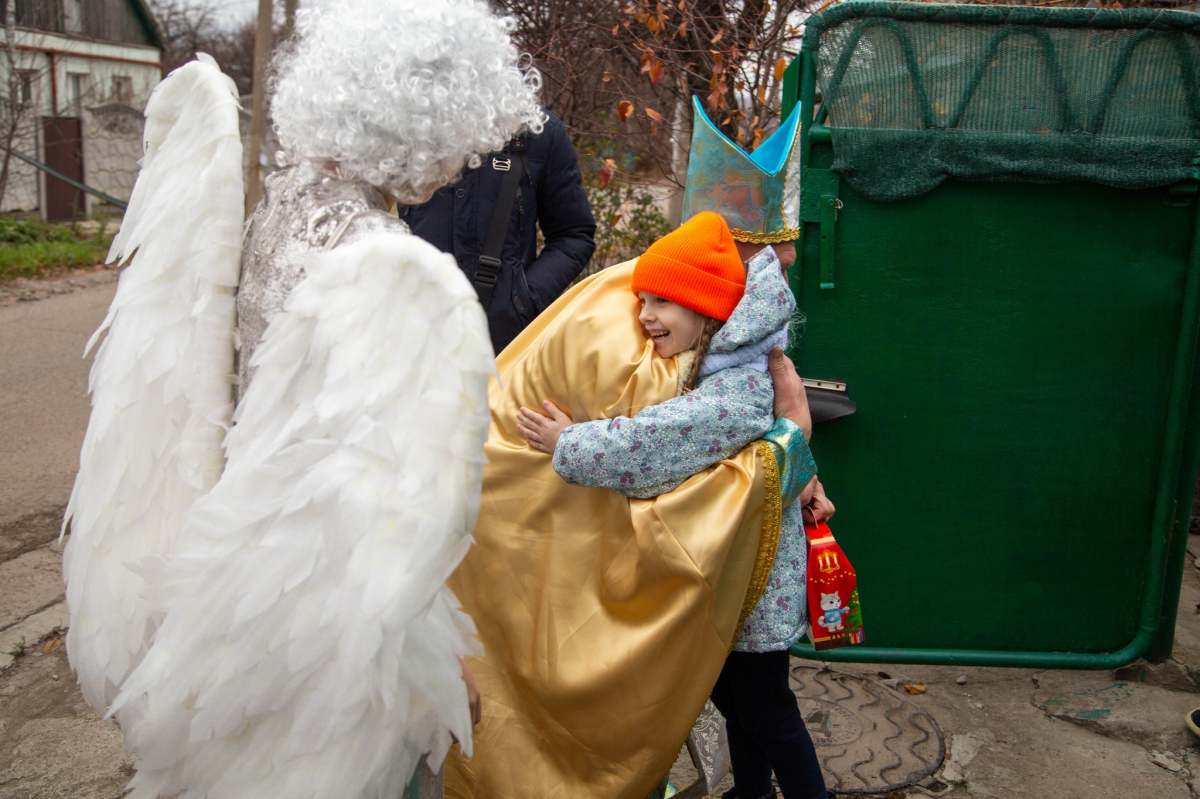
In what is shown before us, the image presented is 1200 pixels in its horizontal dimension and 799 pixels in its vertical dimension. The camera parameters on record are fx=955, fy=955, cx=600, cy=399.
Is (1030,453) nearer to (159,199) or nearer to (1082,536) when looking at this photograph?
(1082,536)

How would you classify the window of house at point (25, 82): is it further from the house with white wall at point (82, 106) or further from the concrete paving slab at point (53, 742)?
the concrete paving slab at point (53, 742)

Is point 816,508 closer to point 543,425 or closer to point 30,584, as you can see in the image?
point 543,425

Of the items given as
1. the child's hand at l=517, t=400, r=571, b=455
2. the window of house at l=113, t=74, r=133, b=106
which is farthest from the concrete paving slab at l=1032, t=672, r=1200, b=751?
the window of house at l=113, t=74, r=133, b=106

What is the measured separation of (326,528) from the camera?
4.17 ft

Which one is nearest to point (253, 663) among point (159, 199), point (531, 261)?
point (159, 199)

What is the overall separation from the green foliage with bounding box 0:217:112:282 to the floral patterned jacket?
30.7ft

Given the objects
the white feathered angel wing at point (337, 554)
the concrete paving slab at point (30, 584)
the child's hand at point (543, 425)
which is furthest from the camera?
the concrete paving slab at point (30, 584)

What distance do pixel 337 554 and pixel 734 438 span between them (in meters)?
0.91

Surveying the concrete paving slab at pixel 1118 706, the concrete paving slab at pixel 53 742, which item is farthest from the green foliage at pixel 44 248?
the concrete paving slab at pixel 1118 706

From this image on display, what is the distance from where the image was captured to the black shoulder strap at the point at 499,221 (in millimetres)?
2873

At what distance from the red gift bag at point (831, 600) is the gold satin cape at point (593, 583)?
0.17 m

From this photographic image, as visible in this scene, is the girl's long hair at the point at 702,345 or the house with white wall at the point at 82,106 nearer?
the girl's long hair at the point at 702,345

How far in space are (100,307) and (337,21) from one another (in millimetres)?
8200

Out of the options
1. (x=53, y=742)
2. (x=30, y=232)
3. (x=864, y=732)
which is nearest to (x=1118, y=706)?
(x=864, y=732)
